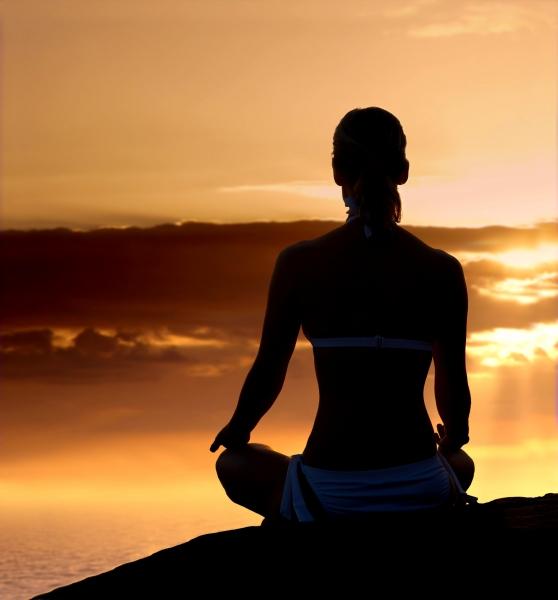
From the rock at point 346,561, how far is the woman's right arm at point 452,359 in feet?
2.35

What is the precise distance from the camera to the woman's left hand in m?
8.41

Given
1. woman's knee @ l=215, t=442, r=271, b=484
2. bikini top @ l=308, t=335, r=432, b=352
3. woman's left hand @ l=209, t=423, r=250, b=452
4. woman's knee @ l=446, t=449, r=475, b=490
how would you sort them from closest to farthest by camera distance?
bikini top @ l=308, t=335, r=432, b=352 < woman's left hand @ l=209, t=423, r=250, b=452 < woman's knee @ l=215, t=442, r=271, b=484 < woman's knee @ l=446, t=449, r=475, b=490

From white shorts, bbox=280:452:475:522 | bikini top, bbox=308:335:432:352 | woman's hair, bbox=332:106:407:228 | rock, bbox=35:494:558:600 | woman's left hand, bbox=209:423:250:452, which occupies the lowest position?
rock, bbox=35:494:558:600

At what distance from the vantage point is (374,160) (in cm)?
798

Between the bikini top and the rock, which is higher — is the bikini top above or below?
above

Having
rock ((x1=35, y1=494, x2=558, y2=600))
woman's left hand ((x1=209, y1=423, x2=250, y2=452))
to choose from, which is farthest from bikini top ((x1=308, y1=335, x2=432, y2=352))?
rock ((x1=35, y1=494, x2=558, y2=600))

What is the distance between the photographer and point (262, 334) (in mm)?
8258

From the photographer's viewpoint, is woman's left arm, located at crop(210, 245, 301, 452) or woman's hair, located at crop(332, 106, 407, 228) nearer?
woman's hair, located at crop(332, 106, 407, 228)

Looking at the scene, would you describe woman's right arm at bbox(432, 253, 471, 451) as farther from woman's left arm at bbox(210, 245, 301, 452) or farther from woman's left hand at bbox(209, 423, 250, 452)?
woman's left hand at bbox(209, 423, 250, 452)

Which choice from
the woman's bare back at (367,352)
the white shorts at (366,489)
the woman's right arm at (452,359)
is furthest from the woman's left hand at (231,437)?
the woman's right arm at (452,359)

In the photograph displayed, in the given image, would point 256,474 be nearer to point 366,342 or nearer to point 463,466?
point 366,342

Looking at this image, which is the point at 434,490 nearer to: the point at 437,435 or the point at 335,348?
the point at 437,435

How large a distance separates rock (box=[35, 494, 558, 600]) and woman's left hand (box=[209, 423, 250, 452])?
60 cm

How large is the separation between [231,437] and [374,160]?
2.17 meters
